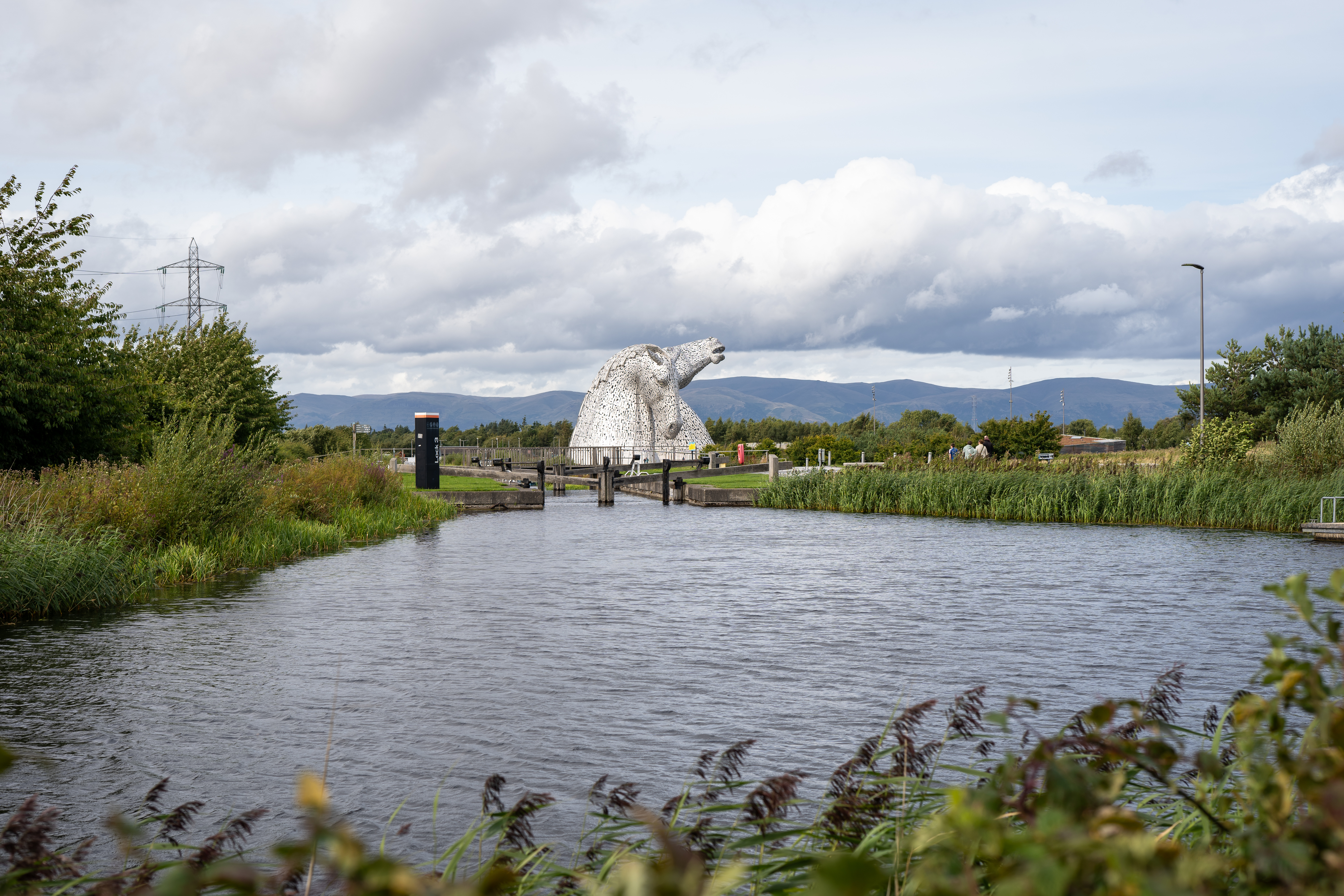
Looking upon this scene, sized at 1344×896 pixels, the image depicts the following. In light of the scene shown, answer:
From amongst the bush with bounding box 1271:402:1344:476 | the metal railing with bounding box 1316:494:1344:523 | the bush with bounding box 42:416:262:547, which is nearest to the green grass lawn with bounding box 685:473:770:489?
the bush with bounding box 1271:402:1344:476

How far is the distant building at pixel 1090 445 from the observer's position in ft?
208

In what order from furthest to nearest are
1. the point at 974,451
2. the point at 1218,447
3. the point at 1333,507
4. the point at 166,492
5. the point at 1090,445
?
1. the point at 1090,445
2. the point at 974,451
3. the point at 1218,447
4. the point at 1333,507
5. the point at 166,492

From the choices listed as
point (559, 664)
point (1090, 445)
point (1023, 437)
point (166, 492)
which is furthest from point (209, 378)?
point (1090, 445)

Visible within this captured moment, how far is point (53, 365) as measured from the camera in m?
16.8

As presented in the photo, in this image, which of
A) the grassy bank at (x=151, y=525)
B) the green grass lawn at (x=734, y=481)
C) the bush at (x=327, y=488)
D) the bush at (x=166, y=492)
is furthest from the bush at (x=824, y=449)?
the bush at (x=166, y=492)

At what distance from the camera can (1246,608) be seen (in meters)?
11.1

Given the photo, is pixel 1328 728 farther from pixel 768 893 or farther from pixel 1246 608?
pixel 1246 608

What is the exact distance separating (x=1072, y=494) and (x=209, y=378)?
22127mm

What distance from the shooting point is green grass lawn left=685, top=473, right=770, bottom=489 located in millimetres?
33500

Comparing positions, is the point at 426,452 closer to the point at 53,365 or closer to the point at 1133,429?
the point at 53,365

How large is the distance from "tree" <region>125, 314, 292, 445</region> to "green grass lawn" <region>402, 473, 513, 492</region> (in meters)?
4.49

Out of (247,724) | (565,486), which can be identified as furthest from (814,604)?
(565,486)

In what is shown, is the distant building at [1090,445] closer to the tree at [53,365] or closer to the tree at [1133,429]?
the tree at [1133,429]

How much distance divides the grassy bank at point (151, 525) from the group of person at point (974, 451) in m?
17.7
